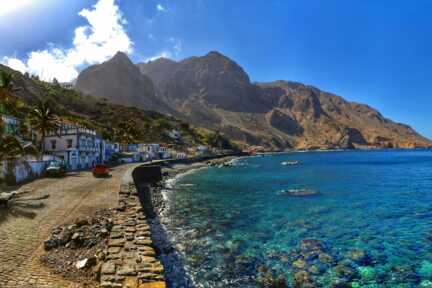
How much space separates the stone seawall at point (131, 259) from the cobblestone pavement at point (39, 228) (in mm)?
1841

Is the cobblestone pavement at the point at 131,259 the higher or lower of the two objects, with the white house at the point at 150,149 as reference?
lower

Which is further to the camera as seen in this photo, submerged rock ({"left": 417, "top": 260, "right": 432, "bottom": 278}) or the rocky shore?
submerged rock ({"left": 417, "top": 260, "right": 432, "bottom": 278})

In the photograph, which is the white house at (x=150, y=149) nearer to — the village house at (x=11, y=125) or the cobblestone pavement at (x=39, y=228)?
the village house at (x=11, y=125)

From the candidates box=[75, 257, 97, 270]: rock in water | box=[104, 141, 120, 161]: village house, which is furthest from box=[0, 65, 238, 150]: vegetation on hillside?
box=[75, 257, 97, 270]: rock in water

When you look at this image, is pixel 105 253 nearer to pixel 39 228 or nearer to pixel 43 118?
pixel 39 228

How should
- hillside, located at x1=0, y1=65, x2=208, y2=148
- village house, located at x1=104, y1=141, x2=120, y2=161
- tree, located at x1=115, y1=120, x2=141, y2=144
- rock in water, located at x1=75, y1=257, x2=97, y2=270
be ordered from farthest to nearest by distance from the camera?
hillside, located at x1=0, y1=65, x2=208, y2=148, tree, located at x1=115, y1=120, x2=141, y2=144, village house, located at x1=104, y1=141, x2=120, y2=161, rock in water, located at x1=75, y1=257, x2=97, y2=270

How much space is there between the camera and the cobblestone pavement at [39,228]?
11695 mm

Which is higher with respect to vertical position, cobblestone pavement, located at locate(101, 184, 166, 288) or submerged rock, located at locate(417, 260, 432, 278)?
cobblestone pavement, located at locate(101, 184, 166, 288)

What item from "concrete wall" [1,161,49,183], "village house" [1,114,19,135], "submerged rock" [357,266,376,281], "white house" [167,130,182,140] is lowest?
"submerged rock" [357,266,376,281]

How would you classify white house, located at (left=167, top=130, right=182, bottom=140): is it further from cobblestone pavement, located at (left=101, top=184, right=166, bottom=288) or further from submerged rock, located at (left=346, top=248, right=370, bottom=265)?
submerged rock, located at (left=346, top=248, right=370, bottom=265)

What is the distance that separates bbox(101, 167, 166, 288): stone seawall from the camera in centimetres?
1089

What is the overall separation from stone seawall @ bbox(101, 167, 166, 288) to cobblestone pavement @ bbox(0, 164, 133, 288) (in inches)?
72.5

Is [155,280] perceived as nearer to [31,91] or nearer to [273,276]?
[273,276]

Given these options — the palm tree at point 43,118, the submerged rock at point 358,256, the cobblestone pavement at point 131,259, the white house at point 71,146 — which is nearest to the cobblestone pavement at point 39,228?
the cobblestone pavement at point 131,259
